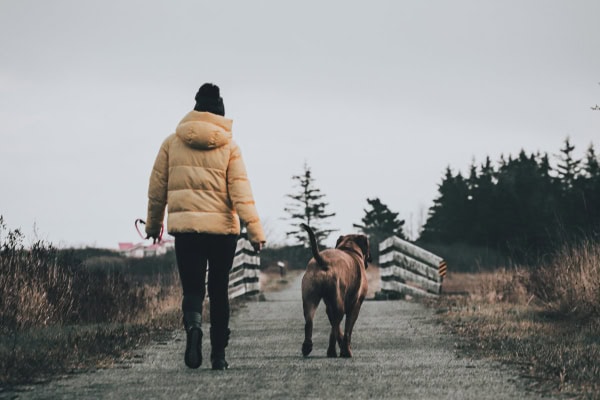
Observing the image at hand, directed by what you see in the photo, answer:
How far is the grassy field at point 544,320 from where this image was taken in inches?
233

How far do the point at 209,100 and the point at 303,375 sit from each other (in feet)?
7.25

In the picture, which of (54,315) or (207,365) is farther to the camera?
(54,315)

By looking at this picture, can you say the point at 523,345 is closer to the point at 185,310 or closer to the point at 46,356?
the point at 185,310

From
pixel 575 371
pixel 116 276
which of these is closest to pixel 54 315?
pixel 116 276

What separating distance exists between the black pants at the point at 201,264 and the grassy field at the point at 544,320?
2.34m

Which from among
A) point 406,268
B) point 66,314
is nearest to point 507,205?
point 406,268

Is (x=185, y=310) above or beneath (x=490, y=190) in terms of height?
beneath

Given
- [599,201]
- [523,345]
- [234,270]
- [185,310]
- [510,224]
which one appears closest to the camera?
[185,310]

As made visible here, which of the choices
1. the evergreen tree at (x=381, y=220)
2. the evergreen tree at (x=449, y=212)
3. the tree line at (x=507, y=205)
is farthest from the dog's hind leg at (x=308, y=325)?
the evergreen tree at (x=381, y=220)

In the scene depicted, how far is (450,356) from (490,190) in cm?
6455

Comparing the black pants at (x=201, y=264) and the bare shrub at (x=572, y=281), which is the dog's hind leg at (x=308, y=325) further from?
the bare shrub at (x=572, y=281)

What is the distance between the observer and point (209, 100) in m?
6.52

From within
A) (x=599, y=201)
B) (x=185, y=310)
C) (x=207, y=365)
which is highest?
(x=599, y=201)

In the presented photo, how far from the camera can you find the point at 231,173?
20.9 ft
